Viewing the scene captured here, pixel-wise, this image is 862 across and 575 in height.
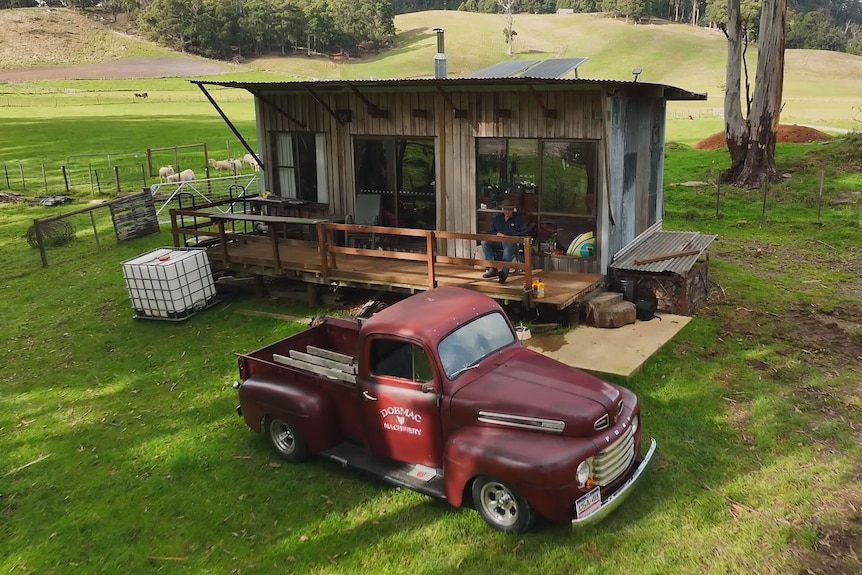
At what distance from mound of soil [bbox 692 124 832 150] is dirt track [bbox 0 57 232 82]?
236 feet

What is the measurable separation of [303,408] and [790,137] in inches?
1311

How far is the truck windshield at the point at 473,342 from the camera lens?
6.44 m

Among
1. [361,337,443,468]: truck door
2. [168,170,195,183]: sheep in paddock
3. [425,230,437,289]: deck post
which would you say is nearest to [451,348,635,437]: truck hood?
[361,337,443,468]: truck door

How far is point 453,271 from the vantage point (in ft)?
40.0

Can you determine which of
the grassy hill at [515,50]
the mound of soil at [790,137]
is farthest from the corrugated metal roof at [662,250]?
the grassy hill at [515,50]

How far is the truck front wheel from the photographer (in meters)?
5.81

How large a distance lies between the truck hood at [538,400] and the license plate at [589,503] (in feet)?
1.64

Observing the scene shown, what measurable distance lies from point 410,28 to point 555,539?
14432cm

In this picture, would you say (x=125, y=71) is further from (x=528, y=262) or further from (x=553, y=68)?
(x=528, y=262)

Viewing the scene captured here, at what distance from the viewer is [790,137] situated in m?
33.2

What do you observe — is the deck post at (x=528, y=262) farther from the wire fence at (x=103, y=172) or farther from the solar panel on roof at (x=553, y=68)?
the wire fence at (x=103, y=172)

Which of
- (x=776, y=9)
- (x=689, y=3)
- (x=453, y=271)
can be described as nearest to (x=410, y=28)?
(x=689, y=3)

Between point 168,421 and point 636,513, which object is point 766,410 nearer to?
point 636,513

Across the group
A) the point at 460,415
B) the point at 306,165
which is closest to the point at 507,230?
the point at 306,165
